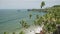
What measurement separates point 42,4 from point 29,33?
7774mm

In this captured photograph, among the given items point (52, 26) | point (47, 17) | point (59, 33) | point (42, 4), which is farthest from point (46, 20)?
point (59, 33)

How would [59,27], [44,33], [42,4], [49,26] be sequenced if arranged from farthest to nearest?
[42,4], [44,33], [49,26], [59,27]

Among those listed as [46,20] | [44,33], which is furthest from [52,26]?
[46,20]

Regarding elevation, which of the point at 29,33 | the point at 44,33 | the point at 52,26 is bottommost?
the point at 29,33

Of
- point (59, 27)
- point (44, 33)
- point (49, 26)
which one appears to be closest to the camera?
point (59, 27)

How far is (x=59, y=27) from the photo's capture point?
18188 millimetres

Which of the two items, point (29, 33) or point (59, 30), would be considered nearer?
point (59, 30)

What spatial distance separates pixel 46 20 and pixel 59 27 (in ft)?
42.1

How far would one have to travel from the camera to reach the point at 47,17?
30125 mm

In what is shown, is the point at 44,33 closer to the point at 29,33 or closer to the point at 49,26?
the point at 49,26

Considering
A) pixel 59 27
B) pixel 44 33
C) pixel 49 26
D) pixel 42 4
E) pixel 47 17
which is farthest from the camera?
pixel 42 4

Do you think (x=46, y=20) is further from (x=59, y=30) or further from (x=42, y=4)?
(x=59, y=30)

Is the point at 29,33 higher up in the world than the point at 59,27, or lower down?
lower down

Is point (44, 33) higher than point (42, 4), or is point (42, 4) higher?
point (42, 4)
